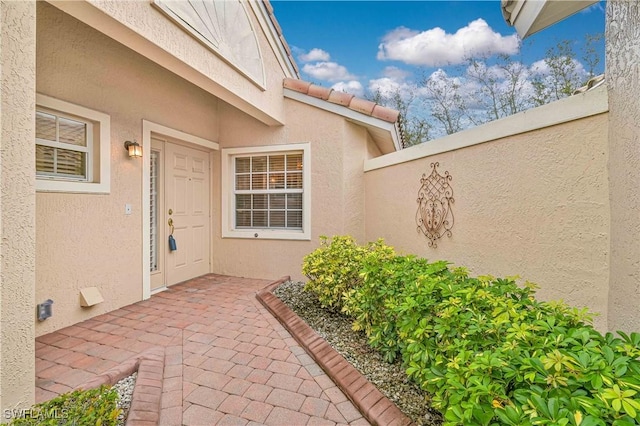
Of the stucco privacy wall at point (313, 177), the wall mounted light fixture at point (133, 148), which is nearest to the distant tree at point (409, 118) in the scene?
the stucco privacy wall at point (313, 177)

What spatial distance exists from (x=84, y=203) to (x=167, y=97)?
261cm

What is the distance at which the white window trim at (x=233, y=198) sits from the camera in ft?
22.2

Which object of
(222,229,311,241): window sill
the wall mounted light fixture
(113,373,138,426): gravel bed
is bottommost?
(113,373,138,426): gravel bed

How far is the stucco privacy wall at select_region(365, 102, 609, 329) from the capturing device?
2402 millimetres

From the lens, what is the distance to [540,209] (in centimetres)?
287

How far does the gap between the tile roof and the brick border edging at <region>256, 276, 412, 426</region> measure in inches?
164

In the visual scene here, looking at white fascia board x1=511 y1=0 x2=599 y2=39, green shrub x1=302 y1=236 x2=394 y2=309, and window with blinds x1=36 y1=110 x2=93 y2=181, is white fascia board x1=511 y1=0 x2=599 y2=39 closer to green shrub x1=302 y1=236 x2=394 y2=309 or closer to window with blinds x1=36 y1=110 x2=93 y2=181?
green shrub x1=302 y1=236 x2=394 y2=309

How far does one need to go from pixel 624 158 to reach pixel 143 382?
4.28 m

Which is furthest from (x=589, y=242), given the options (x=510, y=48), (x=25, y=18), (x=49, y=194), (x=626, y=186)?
(x=510, y=48)

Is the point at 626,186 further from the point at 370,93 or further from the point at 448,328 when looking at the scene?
the point at 370,93

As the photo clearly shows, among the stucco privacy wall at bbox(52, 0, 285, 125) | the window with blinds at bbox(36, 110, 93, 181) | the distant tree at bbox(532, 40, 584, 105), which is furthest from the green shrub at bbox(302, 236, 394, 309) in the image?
the distant tree at bbox(532, 40, 584, 105)

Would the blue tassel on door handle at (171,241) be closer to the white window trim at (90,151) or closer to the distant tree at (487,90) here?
the white window trim at (90,151)

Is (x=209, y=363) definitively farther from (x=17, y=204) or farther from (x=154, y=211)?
(x=154, y=211)

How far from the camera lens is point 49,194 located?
403 centimetres
